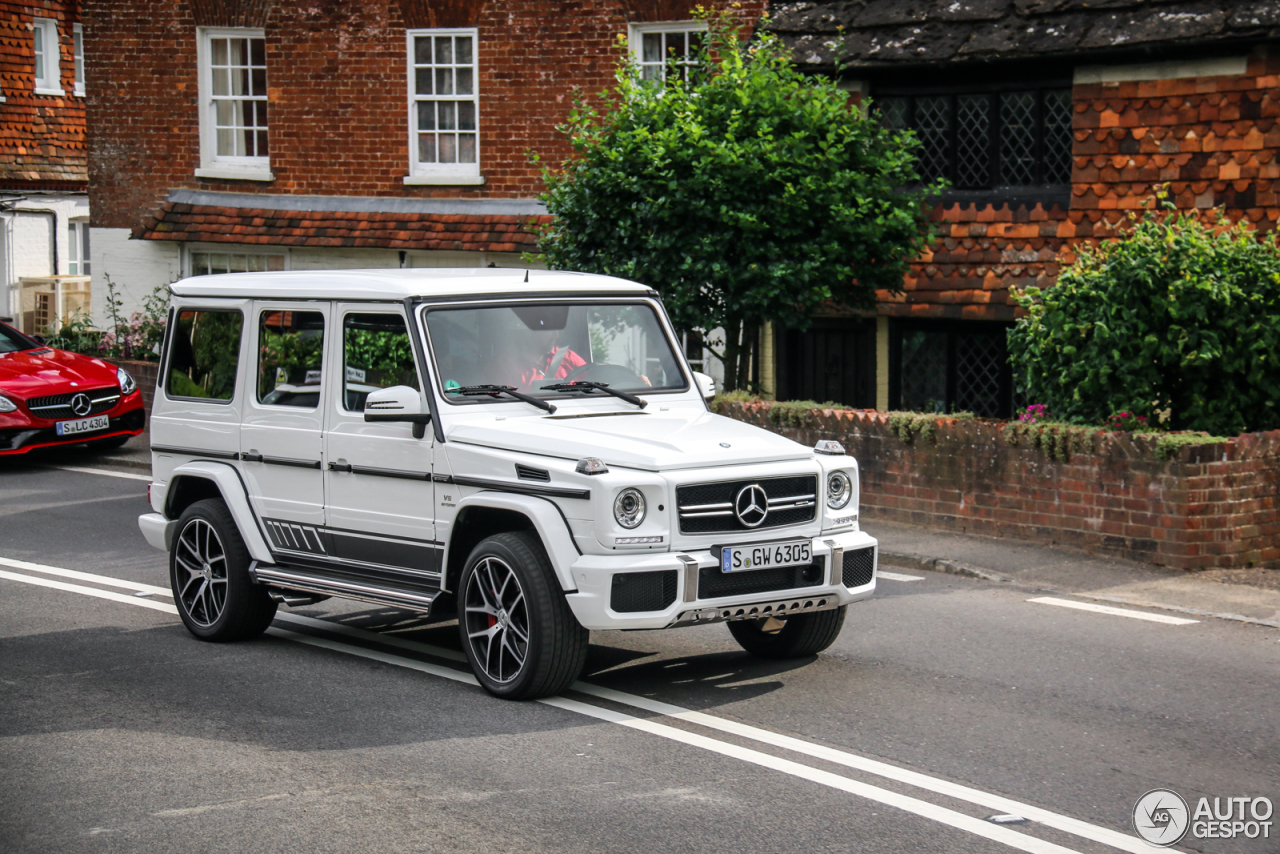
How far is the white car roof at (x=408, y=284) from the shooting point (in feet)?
27.3

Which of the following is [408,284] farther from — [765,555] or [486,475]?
[765,555]

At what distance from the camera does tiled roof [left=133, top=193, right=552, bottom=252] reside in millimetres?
21391

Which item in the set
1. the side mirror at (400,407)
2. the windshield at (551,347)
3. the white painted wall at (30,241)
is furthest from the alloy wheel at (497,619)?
the white painted wall at (30,241)

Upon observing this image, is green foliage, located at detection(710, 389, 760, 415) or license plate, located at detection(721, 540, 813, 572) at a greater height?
green foliage, located at detection(710, 389, 760, 415)

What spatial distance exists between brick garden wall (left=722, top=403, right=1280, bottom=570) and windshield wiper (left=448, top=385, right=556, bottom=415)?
5194 mm

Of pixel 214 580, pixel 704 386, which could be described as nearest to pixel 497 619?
pixel 704 386

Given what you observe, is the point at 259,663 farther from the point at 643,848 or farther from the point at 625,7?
the point at 625,7

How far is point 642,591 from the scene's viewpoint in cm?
715

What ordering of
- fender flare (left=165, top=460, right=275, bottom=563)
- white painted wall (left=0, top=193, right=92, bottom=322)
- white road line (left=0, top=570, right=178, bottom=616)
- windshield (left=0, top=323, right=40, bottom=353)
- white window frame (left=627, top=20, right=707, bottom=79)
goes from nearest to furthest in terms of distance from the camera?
fender flare (left=165, top=460, right=275, bottom=563) → white road line (left=0, top=570, right=178, bottom=616) → windshield (left=0, top=323, right=40, bottom=353) → white window frame (left=627, top=20, right=707, bottom=79) → white painted wall (left=0, top=193, right=92, bottom=322)

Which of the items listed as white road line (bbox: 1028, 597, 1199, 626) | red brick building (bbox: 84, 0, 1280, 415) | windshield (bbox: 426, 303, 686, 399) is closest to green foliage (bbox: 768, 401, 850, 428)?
white road line (bbox: 1028, 597, 1199, 626)

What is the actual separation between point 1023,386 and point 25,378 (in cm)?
1013

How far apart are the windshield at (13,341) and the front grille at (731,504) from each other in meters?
12.6

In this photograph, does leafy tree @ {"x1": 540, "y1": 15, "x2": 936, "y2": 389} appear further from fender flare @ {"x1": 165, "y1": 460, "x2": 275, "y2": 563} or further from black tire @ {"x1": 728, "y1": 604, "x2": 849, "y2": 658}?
black tire @ {"x1": 728, "y1": 604, "x2": 849, "y2": 658}

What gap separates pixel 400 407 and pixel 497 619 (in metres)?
1.16
